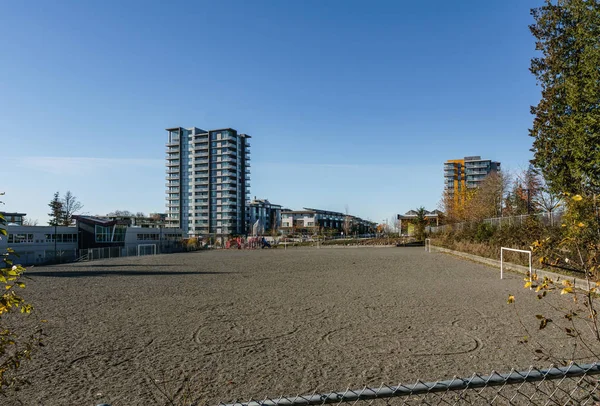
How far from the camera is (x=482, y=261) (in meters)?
21.4

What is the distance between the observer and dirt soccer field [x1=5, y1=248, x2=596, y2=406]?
187 inches

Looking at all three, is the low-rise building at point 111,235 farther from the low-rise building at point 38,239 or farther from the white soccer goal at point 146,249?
the white soccer goal at point 146,249

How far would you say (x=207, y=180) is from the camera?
115 m

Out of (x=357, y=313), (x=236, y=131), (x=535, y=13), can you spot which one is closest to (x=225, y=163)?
(x=236, y=131)

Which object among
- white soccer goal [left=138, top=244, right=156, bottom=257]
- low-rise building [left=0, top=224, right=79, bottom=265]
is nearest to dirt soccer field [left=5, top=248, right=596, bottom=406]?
white soccer goal [left=138, top=244, right=156, bottom=257]

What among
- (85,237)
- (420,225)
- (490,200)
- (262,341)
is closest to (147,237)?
(85,237)

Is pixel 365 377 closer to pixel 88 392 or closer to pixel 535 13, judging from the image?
pixel 88 392

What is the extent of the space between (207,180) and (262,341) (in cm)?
11156

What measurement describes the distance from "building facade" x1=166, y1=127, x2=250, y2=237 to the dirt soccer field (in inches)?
3974

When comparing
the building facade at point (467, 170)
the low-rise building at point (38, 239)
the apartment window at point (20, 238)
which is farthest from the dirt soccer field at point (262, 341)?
the building facade at point (467, 170)

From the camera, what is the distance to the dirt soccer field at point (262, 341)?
15.6ft

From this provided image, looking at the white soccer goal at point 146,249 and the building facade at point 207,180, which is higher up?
the building facade at point 207,180

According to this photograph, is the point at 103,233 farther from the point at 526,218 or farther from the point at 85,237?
the point at 526,218

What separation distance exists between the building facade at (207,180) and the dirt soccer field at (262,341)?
100947 millimetres
